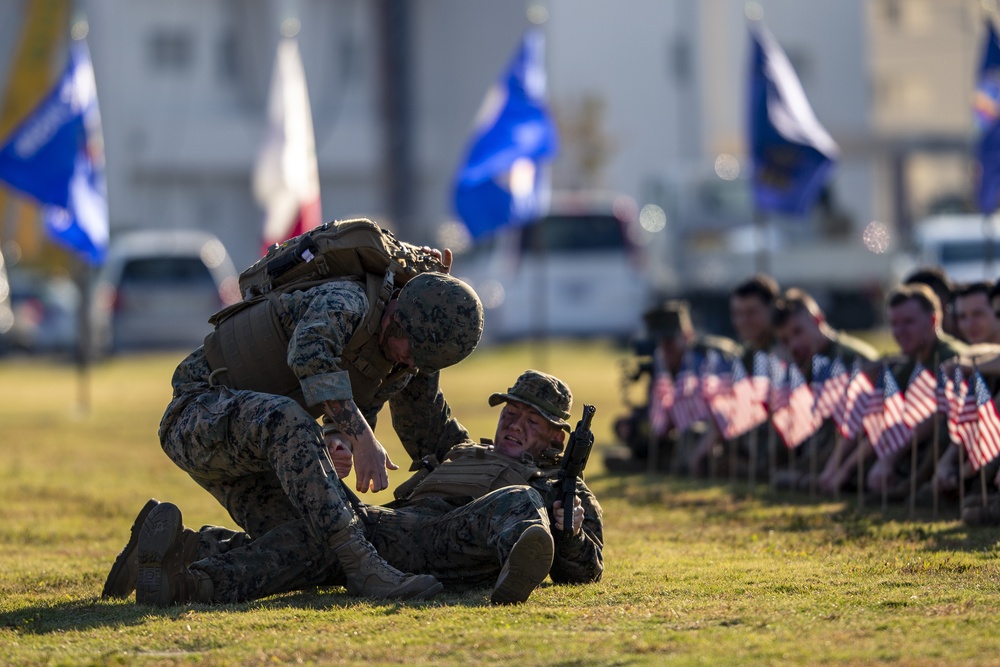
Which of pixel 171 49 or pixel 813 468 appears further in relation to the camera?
pixel 171 49

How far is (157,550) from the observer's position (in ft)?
21.7

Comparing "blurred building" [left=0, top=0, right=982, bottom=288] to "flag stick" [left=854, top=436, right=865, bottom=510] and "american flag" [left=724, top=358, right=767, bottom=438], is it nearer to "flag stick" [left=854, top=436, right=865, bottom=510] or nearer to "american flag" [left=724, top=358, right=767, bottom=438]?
"american flag" [left=724, top=358, right=767, bottom=438]

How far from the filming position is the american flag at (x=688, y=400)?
1164 cm

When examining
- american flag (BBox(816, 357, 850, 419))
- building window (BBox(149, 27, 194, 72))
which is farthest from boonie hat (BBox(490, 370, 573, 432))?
building window (BBox(149, 27, 194, 72))

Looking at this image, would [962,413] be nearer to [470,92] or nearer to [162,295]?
[162,295]

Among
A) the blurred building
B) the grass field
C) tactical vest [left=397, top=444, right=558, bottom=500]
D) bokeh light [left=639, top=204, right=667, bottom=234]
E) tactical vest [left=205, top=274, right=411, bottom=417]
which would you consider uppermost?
the blurred building

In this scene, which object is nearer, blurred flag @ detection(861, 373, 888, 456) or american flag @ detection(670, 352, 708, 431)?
blurred flag @ detection(861, 373, 888, 456)

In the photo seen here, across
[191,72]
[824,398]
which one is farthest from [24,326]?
[824,398]

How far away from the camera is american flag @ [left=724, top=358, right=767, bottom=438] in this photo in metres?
A: 11.1

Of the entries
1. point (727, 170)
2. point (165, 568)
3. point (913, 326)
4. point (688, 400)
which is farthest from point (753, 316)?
point (727, 170)

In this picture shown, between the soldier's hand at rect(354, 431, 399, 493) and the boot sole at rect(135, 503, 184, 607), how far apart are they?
0.74 metres

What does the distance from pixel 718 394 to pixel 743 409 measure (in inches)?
10.7

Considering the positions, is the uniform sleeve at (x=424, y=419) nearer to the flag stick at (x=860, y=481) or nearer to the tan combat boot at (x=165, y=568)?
the tan combat boot at (x=165, y=568)

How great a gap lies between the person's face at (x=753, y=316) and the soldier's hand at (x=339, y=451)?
5.40 m
